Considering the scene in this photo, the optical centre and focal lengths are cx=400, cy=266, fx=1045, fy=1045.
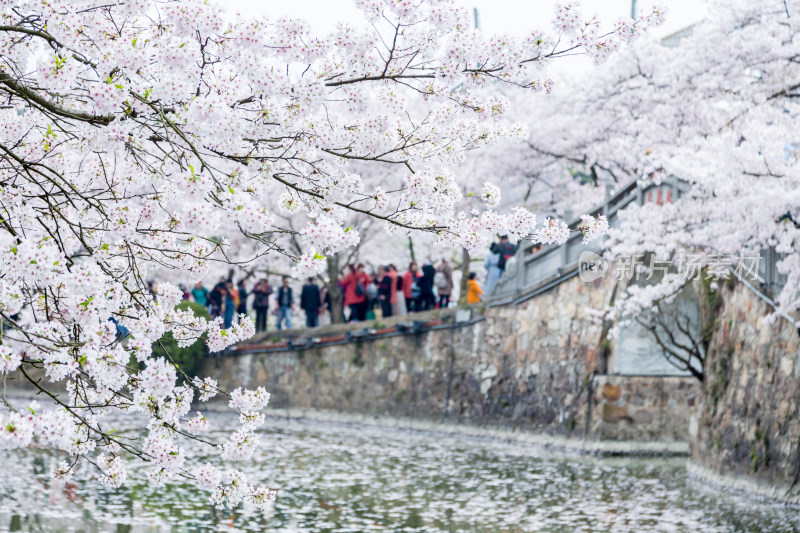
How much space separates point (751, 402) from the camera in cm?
1353

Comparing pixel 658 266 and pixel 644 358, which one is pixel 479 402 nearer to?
pixel 644 358

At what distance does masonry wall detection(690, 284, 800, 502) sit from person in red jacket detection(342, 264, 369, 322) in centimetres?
997

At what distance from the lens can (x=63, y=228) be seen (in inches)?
241

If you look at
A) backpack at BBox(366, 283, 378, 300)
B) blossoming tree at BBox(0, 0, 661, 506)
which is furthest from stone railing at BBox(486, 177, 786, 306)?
blossoming tree at BBox(0, 0, 661, 506)

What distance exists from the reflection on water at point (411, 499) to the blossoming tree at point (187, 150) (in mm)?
4495

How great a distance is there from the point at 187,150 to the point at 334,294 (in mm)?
22457

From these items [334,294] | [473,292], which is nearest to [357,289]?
[473,292]

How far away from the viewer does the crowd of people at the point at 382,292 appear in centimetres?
2306

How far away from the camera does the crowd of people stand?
75.7 ft

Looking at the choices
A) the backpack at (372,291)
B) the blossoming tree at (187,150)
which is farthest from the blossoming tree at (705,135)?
the blossoming tree at (187,150)

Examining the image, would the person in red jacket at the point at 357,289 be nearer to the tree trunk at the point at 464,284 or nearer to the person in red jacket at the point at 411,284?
the person in red jacket at the point at 411,284

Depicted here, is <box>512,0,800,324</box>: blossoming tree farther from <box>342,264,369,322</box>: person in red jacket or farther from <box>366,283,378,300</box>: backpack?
<box>342,264,369,322</box>: person in red jacket

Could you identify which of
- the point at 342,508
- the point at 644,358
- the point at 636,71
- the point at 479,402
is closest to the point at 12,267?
the point at 342,508

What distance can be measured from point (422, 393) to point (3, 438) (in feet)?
63.2
